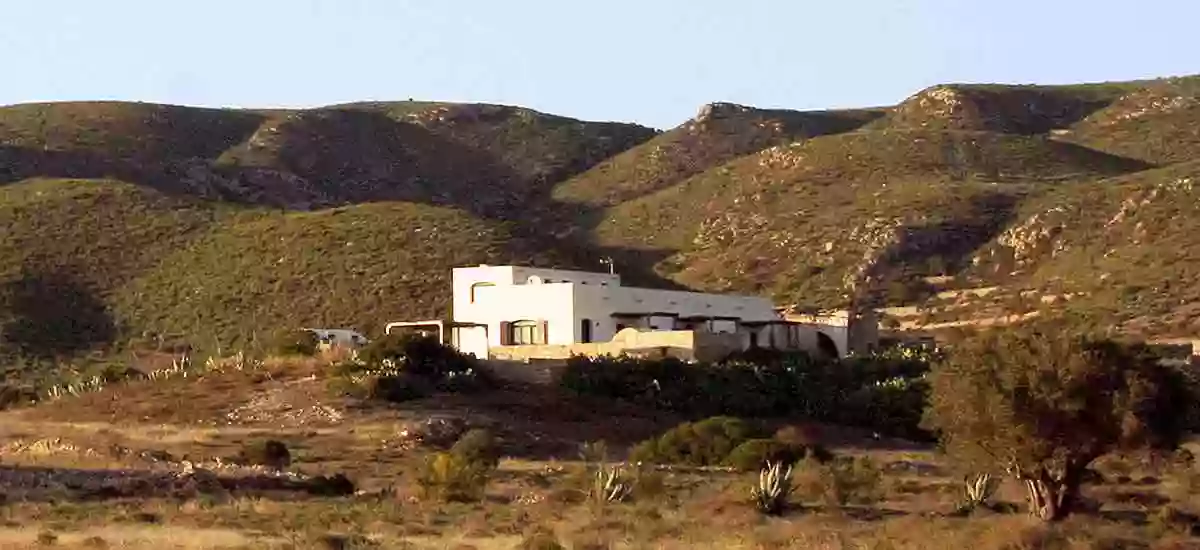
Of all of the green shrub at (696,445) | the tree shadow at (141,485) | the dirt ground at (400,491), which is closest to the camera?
the dirt ground at (400,491)

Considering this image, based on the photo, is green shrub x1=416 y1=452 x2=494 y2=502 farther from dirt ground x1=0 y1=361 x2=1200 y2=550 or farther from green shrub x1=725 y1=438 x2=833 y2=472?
green shrub x1=725 y1=438 x2=833 y2=472

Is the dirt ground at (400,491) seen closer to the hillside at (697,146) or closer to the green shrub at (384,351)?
the green shrub at (384,351)

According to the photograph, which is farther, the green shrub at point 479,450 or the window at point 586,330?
the window at point 586,330

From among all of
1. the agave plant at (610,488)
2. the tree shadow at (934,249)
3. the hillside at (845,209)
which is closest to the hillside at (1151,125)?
the hillside at (845,209)

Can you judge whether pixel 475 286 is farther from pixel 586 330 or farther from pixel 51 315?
pixel 51 315

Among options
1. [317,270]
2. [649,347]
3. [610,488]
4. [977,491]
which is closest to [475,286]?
[649,347]

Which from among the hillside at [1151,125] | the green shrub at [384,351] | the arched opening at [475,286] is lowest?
the green shrub at [384,351]

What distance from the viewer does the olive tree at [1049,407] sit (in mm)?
24234

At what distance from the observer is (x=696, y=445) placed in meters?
37.2

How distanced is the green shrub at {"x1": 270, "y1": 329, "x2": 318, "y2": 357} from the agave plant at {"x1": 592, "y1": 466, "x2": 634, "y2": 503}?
80.8 feet

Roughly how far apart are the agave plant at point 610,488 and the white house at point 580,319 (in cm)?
2589

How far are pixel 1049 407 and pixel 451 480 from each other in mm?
9285

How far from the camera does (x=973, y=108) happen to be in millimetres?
124625

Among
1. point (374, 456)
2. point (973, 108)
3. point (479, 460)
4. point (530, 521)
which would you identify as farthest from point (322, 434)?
point (973, 108)
